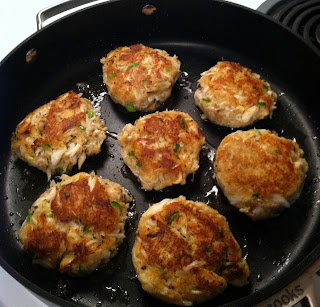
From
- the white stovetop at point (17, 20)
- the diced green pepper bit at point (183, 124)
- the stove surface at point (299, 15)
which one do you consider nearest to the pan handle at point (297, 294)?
the diced green pepper bit at point (183, 124)

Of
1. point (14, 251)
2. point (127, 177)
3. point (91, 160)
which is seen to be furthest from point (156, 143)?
point (14, 251)

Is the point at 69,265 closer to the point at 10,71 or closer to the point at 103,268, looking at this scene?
the point at 103,268

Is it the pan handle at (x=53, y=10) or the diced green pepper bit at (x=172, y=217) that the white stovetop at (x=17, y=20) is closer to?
the pan handle at (x=53, y=10)

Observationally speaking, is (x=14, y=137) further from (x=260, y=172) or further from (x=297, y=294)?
(x=297, y=294)

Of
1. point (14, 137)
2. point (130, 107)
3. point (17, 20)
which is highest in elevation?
point (17, 20)

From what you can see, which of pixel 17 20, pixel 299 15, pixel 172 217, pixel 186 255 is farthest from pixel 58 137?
pixel 299 15

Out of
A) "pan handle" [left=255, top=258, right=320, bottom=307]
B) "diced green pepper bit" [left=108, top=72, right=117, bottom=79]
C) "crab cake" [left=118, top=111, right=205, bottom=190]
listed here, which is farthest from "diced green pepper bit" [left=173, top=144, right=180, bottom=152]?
"pan handle" [left=255, top=258, right=320, bottom=307]

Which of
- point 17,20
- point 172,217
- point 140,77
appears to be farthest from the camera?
point 17,20
